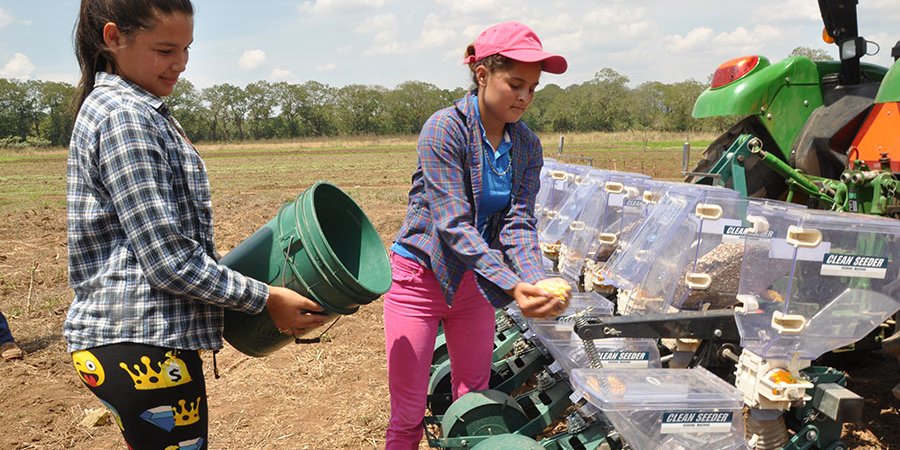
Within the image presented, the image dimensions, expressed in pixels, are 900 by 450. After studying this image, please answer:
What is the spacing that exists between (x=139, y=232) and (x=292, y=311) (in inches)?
17.1

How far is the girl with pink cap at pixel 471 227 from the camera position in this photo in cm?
202

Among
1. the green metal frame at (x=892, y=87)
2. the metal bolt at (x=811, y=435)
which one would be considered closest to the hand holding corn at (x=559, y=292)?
the metal bolt at (x=811, y=435)

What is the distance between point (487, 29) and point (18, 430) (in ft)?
11.0

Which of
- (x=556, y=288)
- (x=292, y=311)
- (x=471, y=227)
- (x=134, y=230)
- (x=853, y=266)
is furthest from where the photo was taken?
(x=853, y=266)

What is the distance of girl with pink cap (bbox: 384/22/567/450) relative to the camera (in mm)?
2023

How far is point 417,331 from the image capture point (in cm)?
229

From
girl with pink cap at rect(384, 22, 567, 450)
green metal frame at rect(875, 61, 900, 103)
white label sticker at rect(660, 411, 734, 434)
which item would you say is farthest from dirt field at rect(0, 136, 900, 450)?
green metal frame at rect(875, 61, 900, 103)

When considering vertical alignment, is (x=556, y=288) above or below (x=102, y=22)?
below

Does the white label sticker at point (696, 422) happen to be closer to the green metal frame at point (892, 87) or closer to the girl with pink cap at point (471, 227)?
the girl with pink cap at point (471, 227)

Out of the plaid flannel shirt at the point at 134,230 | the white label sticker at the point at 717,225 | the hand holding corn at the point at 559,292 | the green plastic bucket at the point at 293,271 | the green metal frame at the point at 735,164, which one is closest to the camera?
the plaid flannel shirt at the point at 134,230

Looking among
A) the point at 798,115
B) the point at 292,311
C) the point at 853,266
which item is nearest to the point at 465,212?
the point at 292,311

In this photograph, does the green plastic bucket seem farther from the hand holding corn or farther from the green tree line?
the green tree line

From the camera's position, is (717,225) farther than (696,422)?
Yes

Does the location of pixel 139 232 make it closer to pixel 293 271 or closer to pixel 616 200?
pixel 293 271
